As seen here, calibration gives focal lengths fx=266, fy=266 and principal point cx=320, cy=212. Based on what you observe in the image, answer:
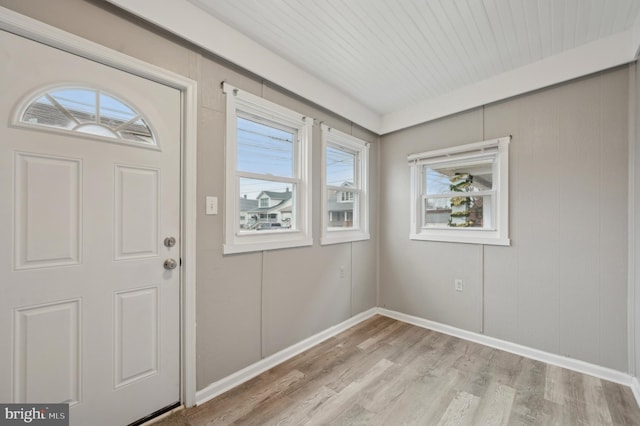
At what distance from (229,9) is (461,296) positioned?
330 centimetres

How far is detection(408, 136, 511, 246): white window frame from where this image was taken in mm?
2611

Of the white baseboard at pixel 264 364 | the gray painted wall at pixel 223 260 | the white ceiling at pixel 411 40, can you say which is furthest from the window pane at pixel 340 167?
the white baseboard at pixel 264 364

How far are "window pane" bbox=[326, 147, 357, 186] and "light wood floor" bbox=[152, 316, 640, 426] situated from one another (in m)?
1.81

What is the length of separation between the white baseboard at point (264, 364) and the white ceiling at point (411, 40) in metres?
2.35

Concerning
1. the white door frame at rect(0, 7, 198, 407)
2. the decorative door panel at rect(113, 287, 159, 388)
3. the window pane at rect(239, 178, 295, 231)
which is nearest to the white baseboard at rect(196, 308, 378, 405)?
the white door frame at rect(0, 7, 198, 407)

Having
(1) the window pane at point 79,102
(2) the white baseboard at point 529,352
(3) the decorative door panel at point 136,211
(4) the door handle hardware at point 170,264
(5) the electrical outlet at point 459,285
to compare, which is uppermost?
(1) the window pane at point 79,102

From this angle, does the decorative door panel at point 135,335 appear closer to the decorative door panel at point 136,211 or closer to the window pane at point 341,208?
the decorative door panel at point 136,211

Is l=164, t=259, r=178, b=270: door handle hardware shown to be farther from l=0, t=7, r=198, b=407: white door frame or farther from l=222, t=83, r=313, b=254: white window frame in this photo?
l=222, t=83, r=313, b=254: white window frame

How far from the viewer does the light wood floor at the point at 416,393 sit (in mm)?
1709

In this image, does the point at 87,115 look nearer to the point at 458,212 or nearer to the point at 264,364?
the point at 264,364

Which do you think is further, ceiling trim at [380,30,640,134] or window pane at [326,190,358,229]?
window pane at [326,190,358,229]

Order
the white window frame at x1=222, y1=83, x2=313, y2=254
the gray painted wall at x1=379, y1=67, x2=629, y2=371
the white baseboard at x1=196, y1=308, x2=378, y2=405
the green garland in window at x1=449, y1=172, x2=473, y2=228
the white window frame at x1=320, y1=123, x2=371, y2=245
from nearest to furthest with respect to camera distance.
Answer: the white baseboard at x1=196, y1=308, x2=378, y2=405 → the white window frame at x1=222, y1=83, x2=313, y2=254 → the gray painted wall at x1=379, y1=67, x2=629, y2=371 → the white window frame at x1=320, y1=123, x2=371, y2=245 → the green garland in window at x1=449, y1=172, x2=473, y2=228

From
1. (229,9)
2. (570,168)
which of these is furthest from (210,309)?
(570,168)

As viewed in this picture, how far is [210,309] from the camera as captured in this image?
1.91 metres
